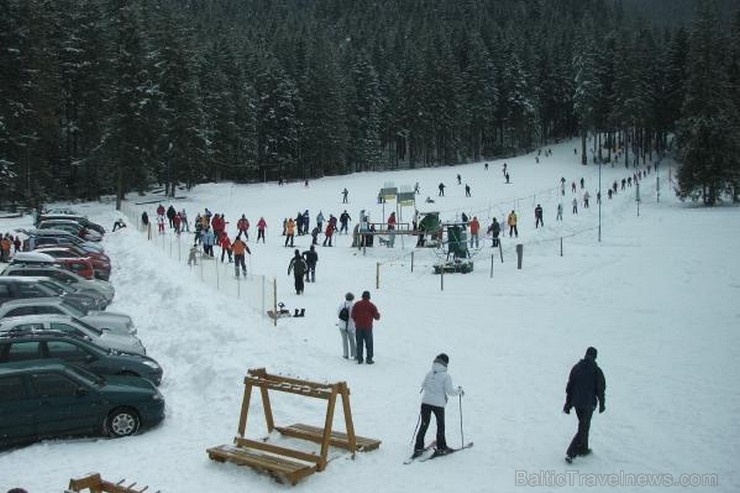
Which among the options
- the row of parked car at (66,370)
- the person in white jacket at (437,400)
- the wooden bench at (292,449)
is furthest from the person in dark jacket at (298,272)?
the person in white jacket at (437,400)

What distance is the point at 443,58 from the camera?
8788 cm

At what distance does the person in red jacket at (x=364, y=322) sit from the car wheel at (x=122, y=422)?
578 centimetres

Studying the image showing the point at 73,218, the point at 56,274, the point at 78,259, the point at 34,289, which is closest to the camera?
the point at 34,289

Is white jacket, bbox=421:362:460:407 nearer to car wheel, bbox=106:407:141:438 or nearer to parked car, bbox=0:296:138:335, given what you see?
car wheel, bbox=106:407:141:438

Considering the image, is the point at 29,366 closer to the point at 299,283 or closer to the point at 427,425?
the point at 427,425

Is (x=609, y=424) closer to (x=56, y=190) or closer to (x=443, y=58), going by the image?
(x=56, y=190)

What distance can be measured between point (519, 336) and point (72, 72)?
159 feet

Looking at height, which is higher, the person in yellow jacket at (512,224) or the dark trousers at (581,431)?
the person in yellow jacket at (512,224)

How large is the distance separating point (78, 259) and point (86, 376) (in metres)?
14.6

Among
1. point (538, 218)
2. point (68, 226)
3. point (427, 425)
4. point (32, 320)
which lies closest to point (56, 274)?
point (32, 320)

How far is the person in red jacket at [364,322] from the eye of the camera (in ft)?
51.5

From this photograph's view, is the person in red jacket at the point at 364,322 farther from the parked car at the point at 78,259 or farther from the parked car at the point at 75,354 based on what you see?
the parked car at the point at 78,259

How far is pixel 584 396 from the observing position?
34.0 feet

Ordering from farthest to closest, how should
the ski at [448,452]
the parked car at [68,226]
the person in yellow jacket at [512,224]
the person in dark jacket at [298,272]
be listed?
the person in yellow jacket at [512,224]
the parked car at [68,226]
the person in dark jacket at [298,272]
the ski at [448,452]
